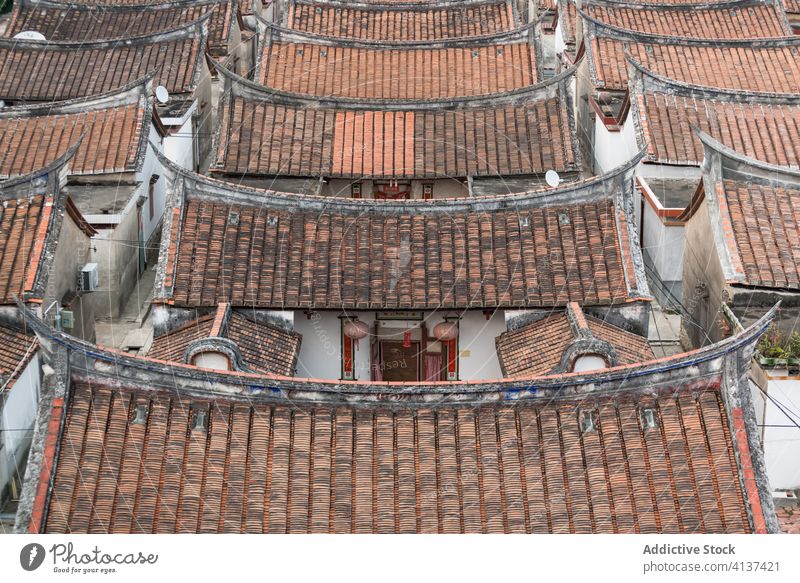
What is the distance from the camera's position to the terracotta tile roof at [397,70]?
4862cm

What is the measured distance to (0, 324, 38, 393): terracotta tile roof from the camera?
27.8m

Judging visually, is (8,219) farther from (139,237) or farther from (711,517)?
(711,517)

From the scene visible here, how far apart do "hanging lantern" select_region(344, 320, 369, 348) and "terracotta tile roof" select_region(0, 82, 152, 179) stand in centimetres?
1131

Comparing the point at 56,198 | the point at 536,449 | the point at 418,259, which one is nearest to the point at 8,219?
the point at 56,198

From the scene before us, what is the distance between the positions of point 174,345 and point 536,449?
11.6 meters

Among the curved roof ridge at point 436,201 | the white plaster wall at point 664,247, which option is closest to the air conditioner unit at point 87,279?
the curved roof ridge at point 436,201

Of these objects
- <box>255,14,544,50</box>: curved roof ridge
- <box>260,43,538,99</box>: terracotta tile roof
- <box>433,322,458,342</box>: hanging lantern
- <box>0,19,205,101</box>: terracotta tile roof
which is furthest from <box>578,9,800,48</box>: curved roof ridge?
<box>433,322,458,342</box>: hanging lantern

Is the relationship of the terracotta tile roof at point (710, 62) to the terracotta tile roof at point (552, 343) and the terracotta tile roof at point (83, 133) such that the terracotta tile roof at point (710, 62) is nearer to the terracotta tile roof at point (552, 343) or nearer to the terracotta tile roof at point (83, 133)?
the terracotta tile roof at point (83, 133)

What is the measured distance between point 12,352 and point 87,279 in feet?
21.6

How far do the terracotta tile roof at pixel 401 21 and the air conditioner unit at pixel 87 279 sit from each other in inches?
907

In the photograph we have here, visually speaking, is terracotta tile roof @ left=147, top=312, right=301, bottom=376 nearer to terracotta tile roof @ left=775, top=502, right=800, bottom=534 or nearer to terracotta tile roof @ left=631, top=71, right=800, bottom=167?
terracotta tile roof @ left=775, top=502, right=800, bottom=534

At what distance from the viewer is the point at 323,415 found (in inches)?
904

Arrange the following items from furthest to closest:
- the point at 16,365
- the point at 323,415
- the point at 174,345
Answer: the point at 174,345 < the point at 16,365 < the point at 323,415

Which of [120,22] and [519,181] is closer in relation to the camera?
[519,181]
